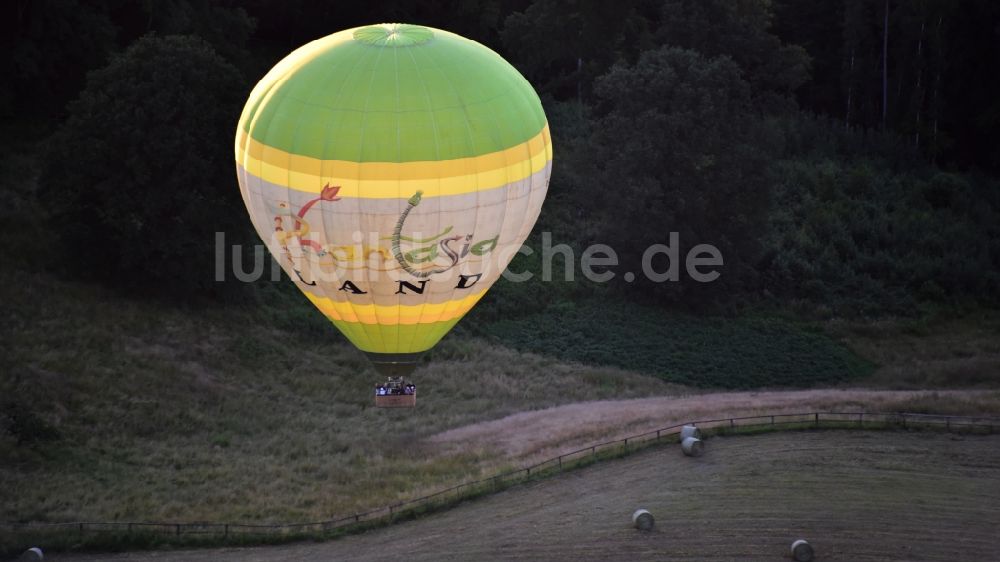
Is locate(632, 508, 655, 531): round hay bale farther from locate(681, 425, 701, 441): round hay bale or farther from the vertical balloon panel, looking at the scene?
the vertical balloon panel

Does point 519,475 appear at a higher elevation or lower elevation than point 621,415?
lower

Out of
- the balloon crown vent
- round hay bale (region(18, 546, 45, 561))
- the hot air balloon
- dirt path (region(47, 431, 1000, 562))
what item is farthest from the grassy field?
the balloon crown vent

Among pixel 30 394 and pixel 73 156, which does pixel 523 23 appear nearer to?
pixel 73 156

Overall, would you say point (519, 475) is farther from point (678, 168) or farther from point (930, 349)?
point (930, 349)

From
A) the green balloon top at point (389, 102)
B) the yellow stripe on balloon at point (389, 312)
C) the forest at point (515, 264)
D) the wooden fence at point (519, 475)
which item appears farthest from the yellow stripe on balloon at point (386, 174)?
the wooden fence at point (519, 475)

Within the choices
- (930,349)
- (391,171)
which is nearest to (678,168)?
(930,349)

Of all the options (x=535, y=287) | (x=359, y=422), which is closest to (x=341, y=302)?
(x=359, y=422)
